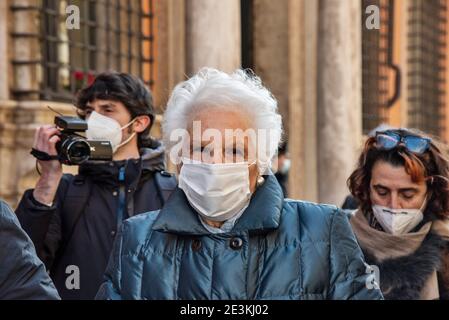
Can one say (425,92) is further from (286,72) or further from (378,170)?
(378,170)

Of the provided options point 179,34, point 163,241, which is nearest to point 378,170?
point 163,241

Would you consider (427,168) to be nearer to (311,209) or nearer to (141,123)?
(311,209)

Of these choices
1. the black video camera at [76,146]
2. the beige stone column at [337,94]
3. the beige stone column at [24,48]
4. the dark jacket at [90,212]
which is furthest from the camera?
the beige stone column at [337,94]

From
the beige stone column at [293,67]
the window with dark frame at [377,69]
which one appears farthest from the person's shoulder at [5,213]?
the window with dark frame at [377,69]

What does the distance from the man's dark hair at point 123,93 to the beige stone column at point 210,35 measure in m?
4.91

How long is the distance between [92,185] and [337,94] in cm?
821

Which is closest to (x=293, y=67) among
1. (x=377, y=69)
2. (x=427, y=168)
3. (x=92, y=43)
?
(x=92, y=43)

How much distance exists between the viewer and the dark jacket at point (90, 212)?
12.5 ft

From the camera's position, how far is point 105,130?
4.09 meters

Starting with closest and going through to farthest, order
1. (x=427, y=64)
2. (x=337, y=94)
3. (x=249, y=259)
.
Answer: (x=249, y=259) < (x=337, y=94) < (x=427, y=64)

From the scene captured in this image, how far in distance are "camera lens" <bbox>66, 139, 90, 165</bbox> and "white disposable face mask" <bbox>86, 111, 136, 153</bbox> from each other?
1.07 feet

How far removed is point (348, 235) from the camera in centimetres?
238

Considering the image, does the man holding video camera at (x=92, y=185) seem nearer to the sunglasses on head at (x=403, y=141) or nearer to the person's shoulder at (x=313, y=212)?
the sunglasses on head at (x=403, y=141)

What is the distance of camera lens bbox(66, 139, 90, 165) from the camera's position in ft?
12.1
